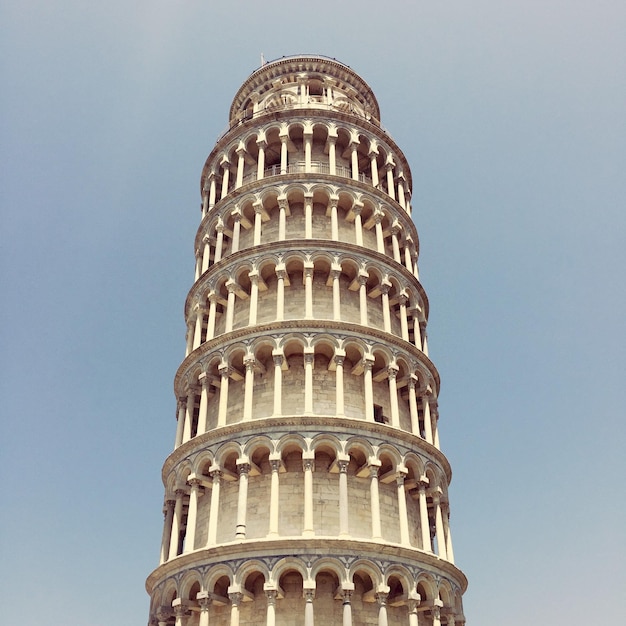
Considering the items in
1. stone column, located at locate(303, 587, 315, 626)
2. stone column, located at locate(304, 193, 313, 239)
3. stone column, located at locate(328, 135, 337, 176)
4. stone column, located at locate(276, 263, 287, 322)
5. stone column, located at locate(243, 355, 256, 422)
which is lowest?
stone column, located at locate(303, 587, 315, 626)

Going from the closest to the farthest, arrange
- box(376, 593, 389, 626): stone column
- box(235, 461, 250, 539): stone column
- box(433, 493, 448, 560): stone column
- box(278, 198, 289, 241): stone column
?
box(376, 593, 389, 626): stone column, box(235, 461, 250, 539): stone column, box(433, 493, 448, 560): stone column, box(278, 198, 289, 241): stone column

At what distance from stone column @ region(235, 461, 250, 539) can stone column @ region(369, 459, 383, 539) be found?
4.04m

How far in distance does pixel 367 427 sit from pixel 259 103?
20907 mm

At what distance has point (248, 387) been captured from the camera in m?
25.1

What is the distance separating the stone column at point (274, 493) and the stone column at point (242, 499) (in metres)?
0.84

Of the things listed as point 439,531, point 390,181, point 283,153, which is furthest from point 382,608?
point 283,153

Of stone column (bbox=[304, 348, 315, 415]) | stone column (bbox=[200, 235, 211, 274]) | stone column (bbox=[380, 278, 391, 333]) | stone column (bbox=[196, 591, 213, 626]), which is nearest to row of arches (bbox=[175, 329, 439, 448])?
stone column (bbox=[304, 348, 315, 415])

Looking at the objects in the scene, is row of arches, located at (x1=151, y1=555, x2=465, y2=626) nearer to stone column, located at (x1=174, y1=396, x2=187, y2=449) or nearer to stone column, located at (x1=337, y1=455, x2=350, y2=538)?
stone column, located at (x1=337, y1=455, x2=350, y2=538)

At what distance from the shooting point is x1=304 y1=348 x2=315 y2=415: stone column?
955 inches

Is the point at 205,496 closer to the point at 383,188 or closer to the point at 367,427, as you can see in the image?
the point at 367,427

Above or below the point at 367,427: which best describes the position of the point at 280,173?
above

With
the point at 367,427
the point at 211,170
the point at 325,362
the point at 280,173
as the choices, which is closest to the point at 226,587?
the point at 367,427

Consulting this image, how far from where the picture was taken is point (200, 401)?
27.3 m

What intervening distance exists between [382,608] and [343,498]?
340cm
